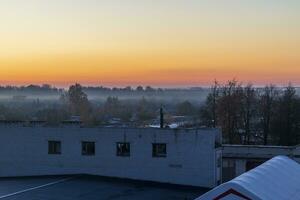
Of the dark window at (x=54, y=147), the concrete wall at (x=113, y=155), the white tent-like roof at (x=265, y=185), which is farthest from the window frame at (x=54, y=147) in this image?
the white tent-like roof at (x=265, y=185)

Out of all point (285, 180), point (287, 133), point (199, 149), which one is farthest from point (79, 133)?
point (287, 133)

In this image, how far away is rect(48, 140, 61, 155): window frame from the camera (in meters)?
38.2

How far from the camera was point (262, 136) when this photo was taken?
7438 centimetres

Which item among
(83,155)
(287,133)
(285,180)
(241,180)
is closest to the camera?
(241,180)

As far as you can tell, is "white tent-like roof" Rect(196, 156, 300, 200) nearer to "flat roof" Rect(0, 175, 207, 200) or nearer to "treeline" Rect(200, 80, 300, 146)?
"flat roof" Rect(0, 175, 207, 200)

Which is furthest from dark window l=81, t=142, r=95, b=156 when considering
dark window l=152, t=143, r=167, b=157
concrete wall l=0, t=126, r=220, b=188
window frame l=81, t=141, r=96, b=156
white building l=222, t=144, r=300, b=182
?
white building l=222, t=144, r=300, b=182

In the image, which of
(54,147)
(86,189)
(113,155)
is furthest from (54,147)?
(86,189)

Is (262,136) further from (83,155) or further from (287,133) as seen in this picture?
(83,155)

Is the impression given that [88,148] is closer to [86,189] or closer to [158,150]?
[158,150]

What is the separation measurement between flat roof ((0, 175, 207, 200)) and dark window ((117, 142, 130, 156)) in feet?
6.41

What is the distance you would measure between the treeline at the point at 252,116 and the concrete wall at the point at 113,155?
3522cm

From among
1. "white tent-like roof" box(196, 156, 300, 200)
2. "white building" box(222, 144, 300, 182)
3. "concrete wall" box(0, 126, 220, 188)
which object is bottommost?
"white building" box(222, 144, 300, 182)

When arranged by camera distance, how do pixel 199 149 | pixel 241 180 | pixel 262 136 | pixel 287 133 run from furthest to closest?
pixel 262 136
pixel 287 133
pixel 199 149
pixel 241 180

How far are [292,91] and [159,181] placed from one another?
4678cm
